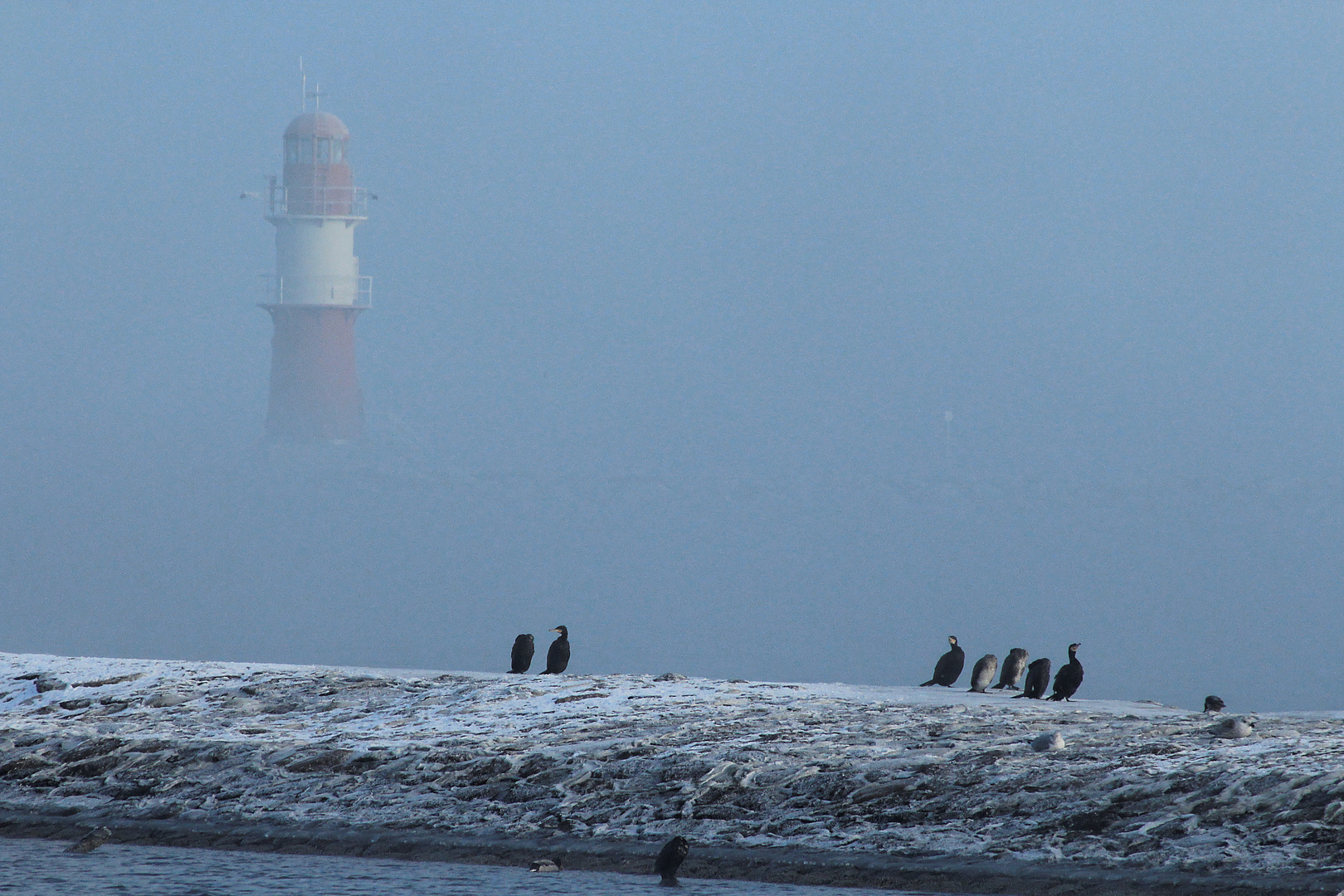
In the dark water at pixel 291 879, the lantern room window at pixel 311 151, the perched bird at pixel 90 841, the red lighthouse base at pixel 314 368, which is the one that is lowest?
the dark water at pixel 291 879

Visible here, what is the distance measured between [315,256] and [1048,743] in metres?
74.7

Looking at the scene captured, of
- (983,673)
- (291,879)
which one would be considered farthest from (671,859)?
(983,673)

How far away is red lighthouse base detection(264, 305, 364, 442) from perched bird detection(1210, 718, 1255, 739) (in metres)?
73.0

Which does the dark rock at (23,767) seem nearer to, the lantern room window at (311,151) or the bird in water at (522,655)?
the bird in water at (522,655)

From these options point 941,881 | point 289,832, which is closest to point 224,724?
point 289,832

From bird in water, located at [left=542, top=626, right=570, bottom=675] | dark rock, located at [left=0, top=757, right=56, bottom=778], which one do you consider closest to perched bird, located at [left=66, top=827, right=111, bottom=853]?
dark rock, located at [left=0, top=757, right=56, bottom=778]

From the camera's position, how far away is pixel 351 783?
14.4m

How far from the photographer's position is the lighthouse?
276 feet

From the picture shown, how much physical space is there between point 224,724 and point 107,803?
2441mm

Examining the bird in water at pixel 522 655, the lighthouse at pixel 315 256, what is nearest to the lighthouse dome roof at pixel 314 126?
the lighthouse at pixel 315 256

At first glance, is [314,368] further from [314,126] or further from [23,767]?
[23,767]

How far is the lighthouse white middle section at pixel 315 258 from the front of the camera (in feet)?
276

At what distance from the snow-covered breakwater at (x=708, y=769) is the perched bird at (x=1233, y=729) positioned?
172 millimetres

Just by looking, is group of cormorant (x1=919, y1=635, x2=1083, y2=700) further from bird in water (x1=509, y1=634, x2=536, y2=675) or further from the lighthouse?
the lighthouse
